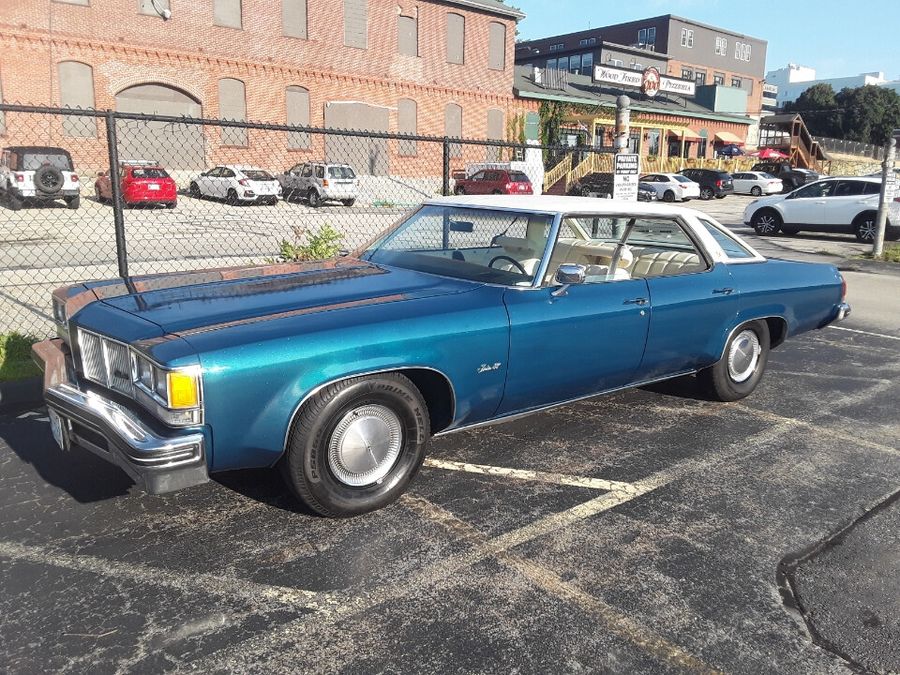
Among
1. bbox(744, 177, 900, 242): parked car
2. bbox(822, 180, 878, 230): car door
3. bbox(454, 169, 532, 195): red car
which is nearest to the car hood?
bbox(744, 177, 900, 242): parked car

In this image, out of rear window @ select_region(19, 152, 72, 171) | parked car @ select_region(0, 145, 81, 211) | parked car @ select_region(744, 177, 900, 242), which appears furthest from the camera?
rear window @ select_region(19, 152, 72, 171)

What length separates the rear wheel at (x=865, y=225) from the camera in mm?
17078

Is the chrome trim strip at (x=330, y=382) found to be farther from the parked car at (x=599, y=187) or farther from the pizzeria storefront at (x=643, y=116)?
the pizzeria storefront at (x=643, y=116)

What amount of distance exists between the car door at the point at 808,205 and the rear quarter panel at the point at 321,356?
55.6 ft

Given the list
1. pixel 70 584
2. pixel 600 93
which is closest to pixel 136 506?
pixel 70 584

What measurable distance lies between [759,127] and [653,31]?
15467 millimetres

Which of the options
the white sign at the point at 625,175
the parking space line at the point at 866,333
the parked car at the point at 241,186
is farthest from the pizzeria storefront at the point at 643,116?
the parking space line at the point at 866,333

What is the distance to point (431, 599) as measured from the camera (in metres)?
2.93

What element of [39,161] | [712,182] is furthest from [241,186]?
[712,182]

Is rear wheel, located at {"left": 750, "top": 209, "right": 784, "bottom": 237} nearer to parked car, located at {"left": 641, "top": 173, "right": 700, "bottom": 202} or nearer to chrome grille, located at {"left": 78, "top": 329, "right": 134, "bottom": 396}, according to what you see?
parked car, located at {"left": 641, "top": 173, "right": 700, "bottom": 202}

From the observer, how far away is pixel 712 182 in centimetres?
3556

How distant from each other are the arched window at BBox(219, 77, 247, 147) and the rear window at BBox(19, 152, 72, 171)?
9.69 metres

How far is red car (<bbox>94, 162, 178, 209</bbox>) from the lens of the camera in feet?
67.9

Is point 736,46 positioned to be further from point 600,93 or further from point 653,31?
point 600,93
